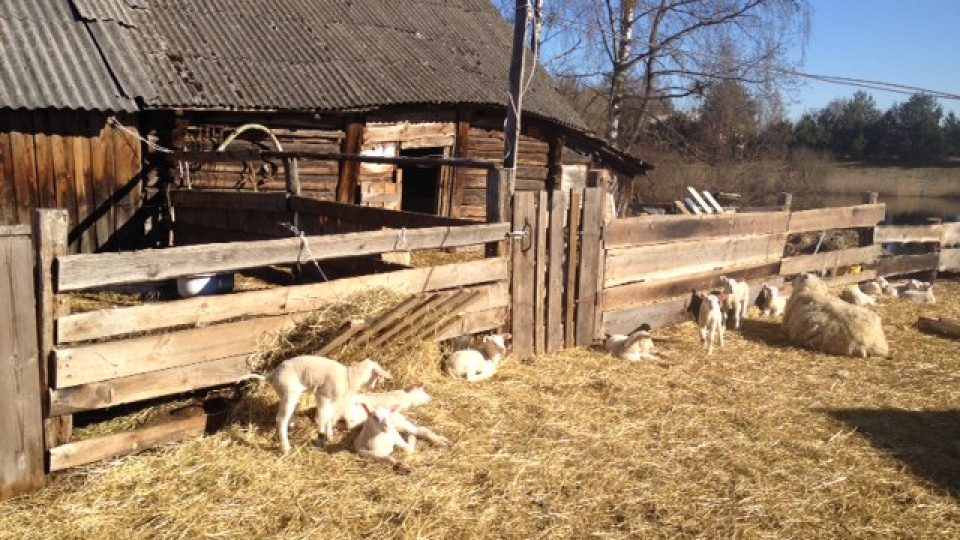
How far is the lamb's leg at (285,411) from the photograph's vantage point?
15.3 ft

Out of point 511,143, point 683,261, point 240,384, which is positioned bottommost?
point 240,384

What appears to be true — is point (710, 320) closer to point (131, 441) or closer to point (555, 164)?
point (131, 441)

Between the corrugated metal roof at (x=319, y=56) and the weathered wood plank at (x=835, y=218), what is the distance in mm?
5856

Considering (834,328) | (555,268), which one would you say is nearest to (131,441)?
(555,268)

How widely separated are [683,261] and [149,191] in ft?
23.3

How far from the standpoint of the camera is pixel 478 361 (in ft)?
20.8

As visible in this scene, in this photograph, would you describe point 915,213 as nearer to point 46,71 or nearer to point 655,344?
point 655,344

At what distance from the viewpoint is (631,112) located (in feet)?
99.4

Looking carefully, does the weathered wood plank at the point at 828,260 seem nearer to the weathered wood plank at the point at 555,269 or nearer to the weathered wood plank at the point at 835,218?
the weathered wood plank at the point at 835,218

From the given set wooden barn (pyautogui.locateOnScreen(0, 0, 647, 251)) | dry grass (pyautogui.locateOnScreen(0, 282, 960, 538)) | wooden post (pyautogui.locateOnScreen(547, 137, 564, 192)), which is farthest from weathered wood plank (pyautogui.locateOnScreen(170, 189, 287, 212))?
wooden post (pyautogui.locateOnScreen(547, 137, 564, 192))

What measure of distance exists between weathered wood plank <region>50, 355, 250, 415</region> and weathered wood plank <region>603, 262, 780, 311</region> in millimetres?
4172

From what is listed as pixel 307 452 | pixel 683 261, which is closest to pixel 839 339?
pixel 683 261

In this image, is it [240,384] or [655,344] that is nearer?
[240,384]

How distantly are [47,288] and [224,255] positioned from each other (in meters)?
0.98
